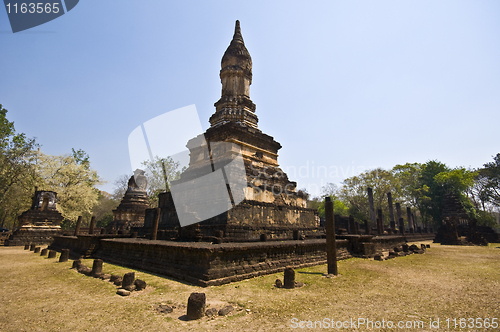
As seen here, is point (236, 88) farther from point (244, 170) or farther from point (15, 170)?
point (15, 170)

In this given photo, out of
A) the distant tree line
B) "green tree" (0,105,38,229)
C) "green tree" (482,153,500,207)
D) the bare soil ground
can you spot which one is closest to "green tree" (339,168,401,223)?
the distant tree line

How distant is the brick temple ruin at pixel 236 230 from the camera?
6.94m

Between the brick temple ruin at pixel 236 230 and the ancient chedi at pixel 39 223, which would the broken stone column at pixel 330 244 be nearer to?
the brick temple ruin at pixel 236 230

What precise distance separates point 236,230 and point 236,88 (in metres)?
10.3

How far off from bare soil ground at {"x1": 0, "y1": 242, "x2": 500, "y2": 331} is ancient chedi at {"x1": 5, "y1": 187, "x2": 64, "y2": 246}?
1430 cm

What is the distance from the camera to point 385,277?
731 centimetres

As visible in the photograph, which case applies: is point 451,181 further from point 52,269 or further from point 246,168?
point 52,269

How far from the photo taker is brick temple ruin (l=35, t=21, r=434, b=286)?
694 centimetres

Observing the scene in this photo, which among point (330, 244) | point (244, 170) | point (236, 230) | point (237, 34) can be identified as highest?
point (237, 34)

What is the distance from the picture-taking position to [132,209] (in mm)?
23547

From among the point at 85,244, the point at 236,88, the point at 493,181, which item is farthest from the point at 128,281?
the point at 493,181

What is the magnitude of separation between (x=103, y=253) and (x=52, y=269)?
102 inches

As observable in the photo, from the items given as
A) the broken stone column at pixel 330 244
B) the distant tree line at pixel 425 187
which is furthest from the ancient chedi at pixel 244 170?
the distant tree line at pixel 425 187

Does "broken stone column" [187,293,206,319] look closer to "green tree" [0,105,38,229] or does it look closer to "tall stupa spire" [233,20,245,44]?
"tall stupa spire" [233,20,245,44]
